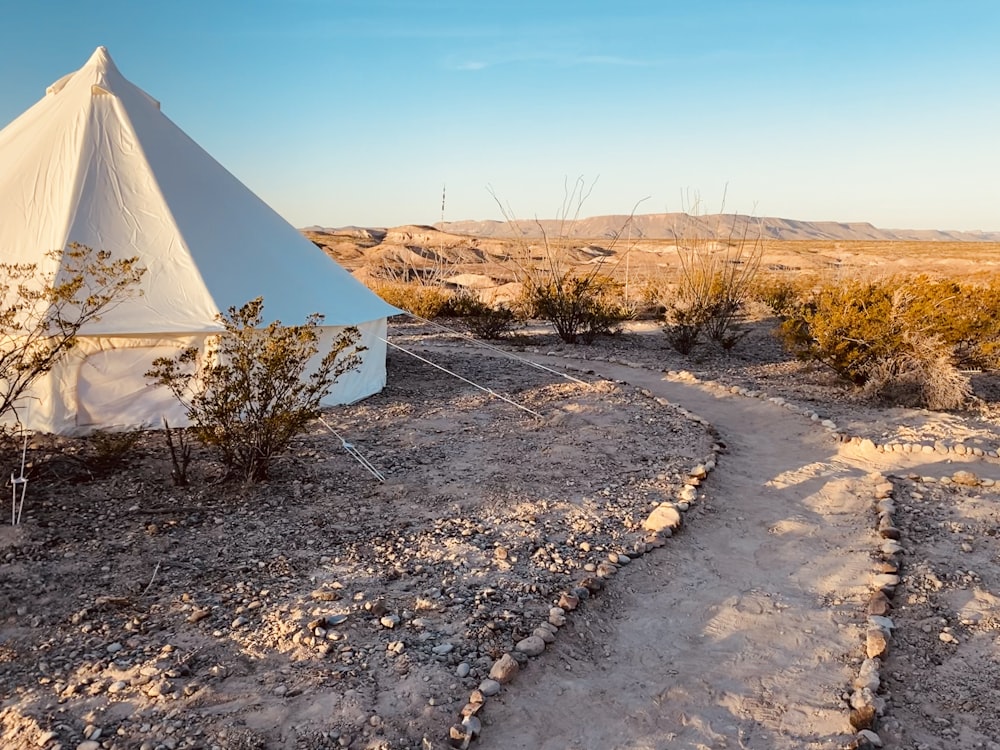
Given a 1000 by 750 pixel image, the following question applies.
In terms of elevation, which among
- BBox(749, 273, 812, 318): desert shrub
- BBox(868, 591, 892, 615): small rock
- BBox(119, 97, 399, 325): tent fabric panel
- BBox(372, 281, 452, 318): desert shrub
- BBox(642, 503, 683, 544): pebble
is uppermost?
BBox(119, 97, 399, 325): tent fabric panel

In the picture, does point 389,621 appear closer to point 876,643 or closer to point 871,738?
point 871,738

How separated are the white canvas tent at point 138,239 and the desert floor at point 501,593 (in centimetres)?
75

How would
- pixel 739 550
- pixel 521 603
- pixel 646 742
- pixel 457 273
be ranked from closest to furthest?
pixel 646 742
pixel 521 603
pixel 739 550
pixel 457 273

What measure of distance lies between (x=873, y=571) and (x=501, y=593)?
2.62 meters

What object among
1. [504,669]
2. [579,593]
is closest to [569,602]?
[579,593]

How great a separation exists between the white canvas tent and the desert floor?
75 cm

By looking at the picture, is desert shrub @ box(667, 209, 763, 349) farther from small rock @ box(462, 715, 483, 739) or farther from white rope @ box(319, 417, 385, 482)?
small rock @ box(462, 715, 483, 739)

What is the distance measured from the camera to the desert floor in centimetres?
327

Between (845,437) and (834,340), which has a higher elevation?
(834,340)

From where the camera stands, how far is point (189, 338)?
7.25 metres

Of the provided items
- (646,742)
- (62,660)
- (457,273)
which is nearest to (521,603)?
(646,742)

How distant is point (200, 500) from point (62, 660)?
199 cm

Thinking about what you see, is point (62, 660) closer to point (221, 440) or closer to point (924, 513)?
point (221, 440)

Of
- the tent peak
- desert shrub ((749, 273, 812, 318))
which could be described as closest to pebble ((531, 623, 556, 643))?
the tent peak
